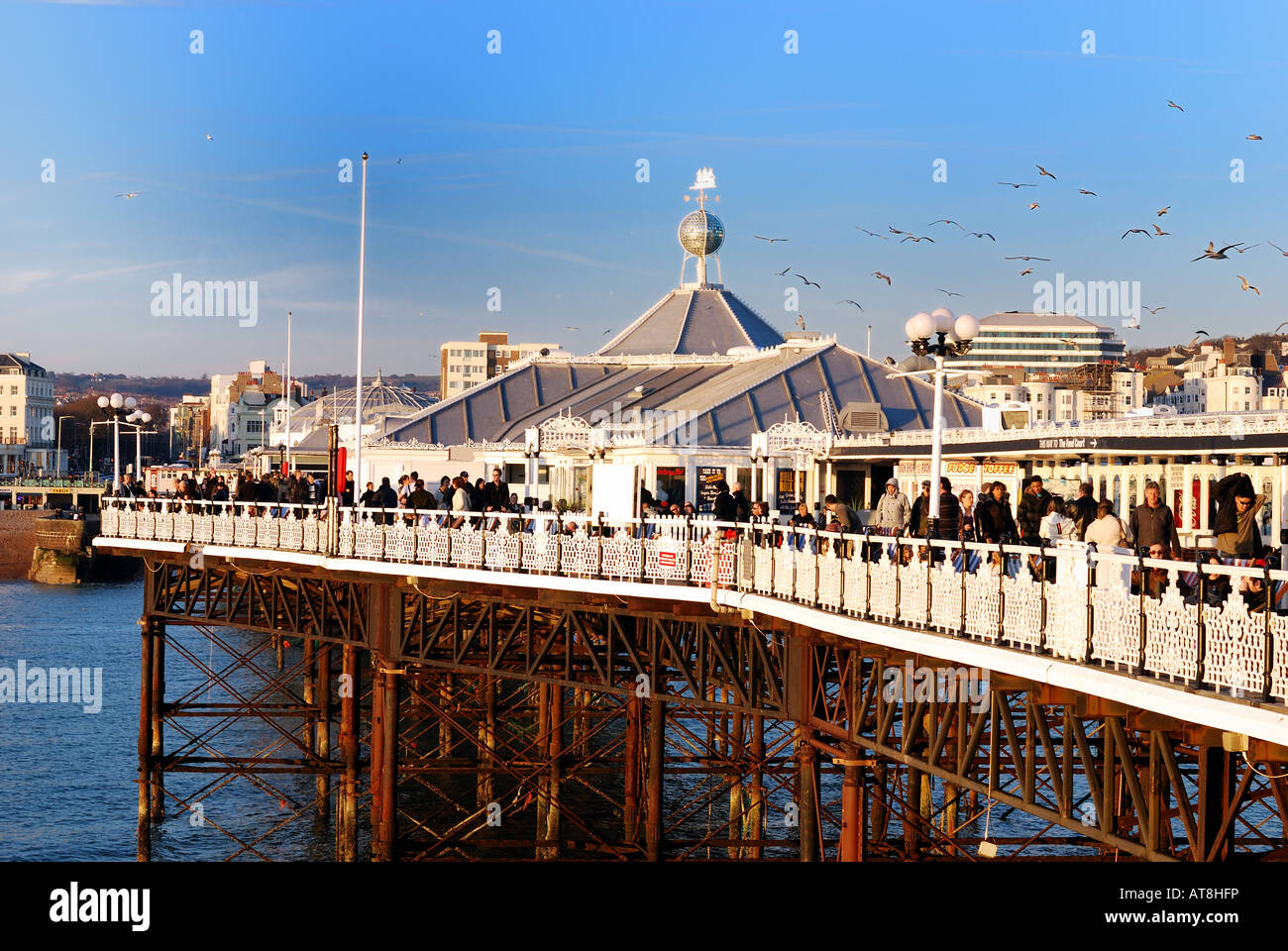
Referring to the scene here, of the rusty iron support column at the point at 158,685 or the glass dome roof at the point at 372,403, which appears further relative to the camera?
the glass dome roof at the point at 372,403

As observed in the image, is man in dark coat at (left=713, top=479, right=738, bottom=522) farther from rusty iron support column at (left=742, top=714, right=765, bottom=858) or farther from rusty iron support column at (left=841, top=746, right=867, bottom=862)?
rusty iron support column at (left=742, top=714, right=765, bottom=858)

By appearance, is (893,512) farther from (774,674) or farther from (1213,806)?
(1213,806)

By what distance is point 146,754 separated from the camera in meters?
34.8

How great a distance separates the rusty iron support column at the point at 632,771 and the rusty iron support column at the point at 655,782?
458cm

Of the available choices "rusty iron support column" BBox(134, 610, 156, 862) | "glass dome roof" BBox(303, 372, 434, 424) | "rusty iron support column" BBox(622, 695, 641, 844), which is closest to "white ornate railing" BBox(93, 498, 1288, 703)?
"rusty iron support column" BBox(622, 695, 641, 844)

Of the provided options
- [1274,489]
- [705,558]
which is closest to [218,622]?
[705,558]

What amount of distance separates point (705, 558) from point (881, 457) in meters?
16.8
